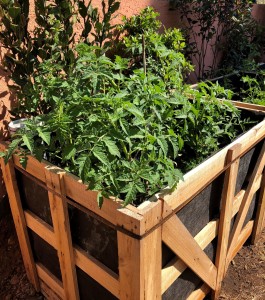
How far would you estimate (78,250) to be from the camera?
1.69 metres

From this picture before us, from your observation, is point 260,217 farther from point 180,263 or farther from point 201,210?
point 180,263

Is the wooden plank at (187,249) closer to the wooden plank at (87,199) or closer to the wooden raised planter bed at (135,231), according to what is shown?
the wooden raised planter bed at (135,231)

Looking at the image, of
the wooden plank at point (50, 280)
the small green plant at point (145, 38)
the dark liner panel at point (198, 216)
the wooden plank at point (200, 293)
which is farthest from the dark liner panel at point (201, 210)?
the small green plant at point (145, 38)

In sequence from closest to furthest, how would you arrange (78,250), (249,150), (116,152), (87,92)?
1. (116,152)
2. (87,92)
3. (78,250)
4. (249,150)

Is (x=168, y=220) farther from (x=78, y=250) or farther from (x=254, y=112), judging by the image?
(x=254, y=112)

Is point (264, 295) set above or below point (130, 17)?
below

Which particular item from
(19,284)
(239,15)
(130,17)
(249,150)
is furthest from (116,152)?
(239,15)

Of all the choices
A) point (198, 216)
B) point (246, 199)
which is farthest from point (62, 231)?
point (246, 199)

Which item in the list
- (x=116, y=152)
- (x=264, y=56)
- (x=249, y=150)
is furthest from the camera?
(x=264, y=56)

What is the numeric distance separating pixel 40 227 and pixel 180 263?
0.85 metres

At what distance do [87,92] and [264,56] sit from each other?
5.16m

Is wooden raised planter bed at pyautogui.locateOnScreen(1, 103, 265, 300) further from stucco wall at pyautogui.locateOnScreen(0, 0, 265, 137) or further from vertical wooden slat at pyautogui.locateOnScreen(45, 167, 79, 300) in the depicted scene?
stucco wall at pyautogui.locateOnScreen(0, 0, 265, 137)

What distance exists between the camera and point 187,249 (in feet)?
5.48

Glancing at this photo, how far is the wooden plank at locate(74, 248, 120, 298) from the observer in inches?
60.6
